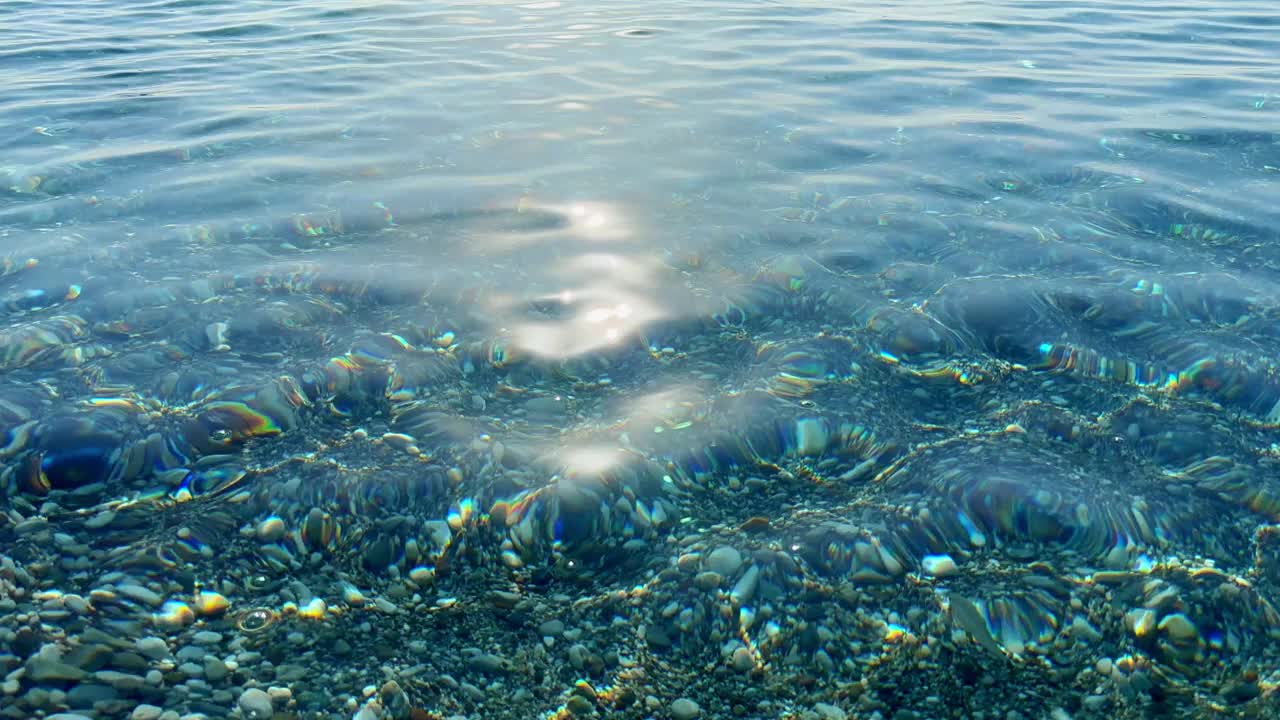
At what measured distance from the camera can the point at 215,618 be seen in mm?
2109

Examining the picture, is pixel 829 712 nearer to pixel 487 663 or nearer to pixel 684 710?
pixel 684 710

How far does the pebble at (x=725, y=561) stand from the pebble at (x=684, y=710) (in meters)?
A: 0.38

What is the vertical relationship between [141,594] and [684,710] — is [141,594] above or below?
above

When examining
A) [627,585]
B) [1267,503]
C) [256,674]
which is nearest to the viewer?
[256,674]

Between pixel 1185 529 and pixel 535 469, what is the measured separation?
180 cm

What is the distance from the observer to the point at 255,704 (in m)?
1.89

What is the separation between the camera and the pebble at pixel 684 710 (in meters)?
1.95

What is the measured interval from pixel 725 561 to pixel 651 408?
0.77 meters

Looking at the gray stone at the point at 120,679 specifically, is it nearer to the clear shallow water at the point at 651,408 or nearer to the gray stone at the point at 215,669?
the clear shallow water at the point at 651,408

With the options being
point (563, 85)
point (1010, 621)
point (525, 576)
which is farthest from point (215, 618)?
point (563, 85)

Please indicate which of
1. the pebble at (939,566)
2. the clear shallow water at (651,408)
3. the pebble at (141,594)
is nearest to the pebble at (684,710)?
the clear shallow water at (651,408)

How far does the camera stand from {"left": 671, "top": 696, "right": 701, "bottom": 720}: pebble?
195 centimetres

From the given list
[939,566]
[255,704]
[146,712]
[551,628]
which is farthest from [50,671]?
[939,566]

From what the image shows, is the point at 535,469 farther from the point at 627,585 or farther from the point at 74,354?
the point at 74,354
